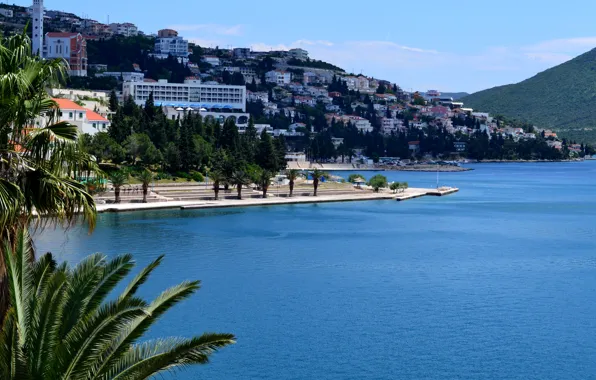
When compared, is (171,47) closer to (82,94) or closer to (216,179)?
(82,94)

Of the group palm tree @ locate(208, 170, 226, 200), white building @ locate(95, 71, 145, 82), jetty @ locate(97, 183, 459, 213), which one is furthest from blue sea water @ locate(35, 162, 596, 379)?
white building @ locate(95, 71, 145, 82)

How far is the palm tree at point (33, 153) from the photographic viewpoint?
6434 mm

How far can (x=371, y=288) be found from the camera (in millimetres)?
27734

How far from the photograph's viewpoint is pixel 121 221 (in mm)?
42594

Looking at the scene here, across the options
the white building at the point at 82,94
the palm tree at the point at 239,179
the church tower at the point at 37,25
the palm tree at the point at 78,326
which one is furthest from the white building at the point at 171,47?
the palm tree at the point at 78,326

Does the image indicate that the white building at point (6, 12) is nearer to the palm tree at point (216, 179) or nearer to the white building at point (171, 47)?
the white building at point (171, 47)

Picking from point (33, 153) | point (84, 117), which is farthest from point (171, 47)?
point (33, 153)

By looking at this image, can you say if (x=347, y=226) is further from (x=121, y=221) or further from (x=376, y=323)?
(x=376, y=323)

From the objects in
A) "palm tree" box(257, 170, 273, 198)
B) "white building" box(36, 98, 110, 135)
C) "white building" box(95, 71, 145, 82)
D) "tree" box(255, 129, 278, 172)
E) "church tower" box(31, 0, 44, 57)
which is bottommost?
"palm tree" box(257, 170, 273, 198)

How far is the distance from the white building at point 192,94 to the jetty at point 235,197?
51438 millimetres

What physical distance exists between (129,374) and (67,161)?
171cm

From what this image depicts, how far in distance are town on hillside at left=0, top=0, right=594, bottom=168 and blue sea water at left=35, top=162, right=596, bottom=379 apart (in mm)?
49822

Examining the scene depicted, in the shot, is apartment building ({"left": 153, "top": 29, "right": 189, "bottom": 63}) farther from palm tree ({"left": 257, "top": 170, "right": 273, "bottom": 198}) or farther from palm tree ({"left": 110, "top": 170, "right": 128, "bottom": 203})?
palm tree ({"left": 110, "top": 170, "right": 128, "bottom": 203})

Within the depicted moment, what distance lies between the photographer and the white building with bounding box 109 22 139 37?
16088cm
